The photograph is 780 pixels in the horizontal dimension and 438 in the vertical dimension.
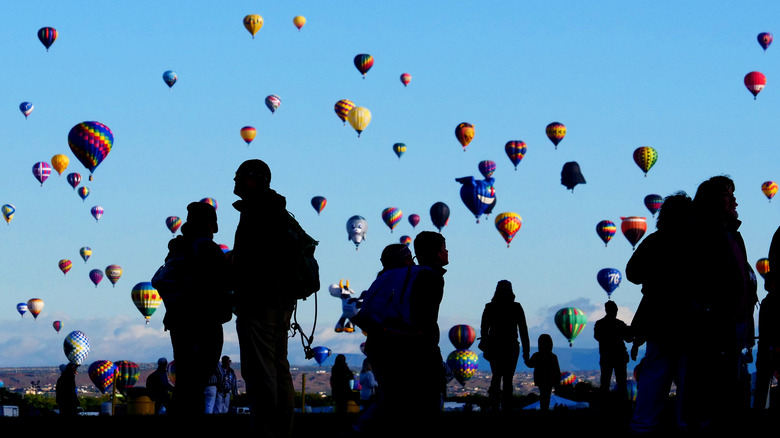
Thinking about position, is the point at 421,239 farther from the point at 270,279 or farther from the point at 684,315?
the point at 684,315

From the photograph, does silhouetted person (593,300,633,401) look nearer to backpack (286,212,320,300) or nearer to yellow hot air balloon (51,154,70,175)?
backpack (286,212,320,300)

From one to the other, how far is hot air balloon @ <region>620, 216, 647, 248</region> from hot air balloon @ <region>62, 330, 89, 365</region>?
1615 inches

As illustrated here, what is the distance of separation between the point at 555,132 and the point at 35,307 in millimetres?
53258

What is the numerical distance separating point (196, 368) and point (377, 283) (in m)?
1.66

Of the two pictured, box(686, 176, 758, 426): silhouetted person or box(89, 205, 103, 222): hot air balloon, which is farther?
box(89, 205, 103, 222): hot air balloon

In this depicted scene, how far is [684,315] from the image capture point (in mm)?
7773

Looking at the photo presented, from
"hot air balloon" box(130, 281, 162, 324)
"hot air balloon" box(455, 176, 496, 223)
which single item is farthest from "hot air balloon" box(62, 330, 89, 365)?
"hot air balloon" box(455, 176, 496, 223)

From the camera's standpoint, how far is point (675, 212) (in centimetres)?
797

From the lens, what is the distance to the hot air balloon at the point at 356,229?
283 ft

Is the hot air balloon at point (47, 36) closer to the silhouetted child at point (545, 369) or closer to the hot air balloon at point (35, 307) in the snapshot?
the hot air balloon at point (35, 307)

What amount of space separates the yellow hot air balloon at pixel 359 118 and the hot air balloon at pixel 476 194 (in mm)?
10114

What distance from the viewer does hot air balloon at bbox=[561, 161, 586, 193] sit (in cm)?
7881

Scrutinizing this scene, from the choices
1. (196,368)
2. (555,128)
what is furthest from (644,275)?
(555,128)

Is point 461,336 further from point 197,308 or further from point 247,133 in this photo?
point 197,308
